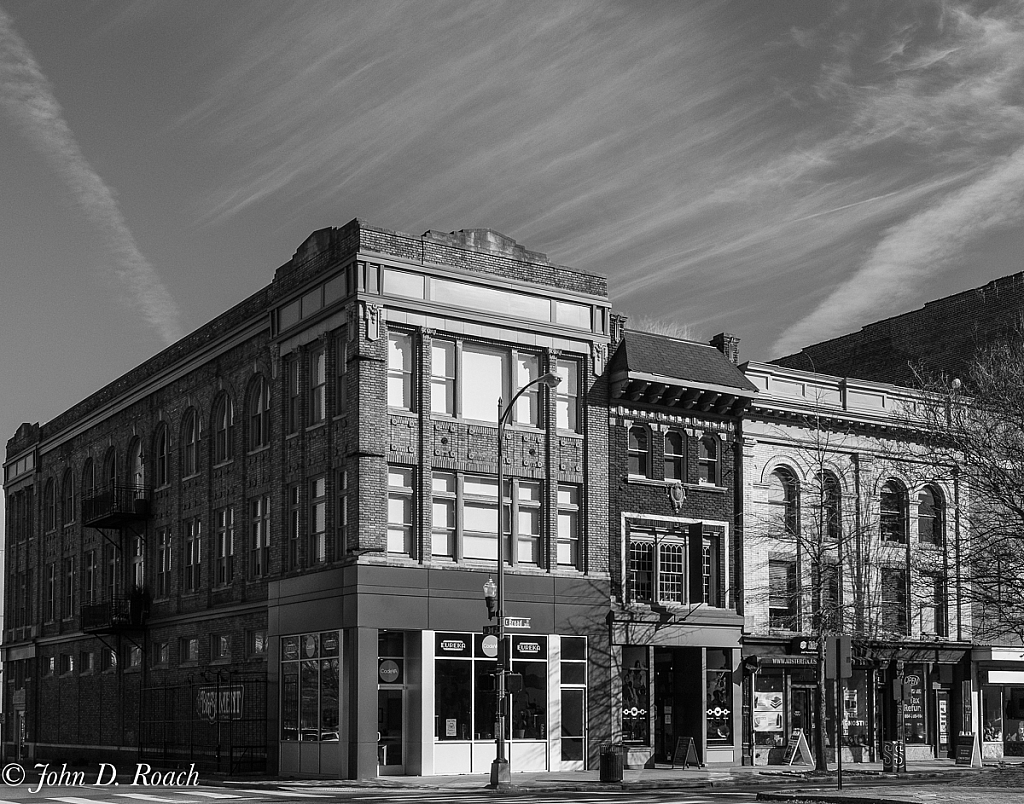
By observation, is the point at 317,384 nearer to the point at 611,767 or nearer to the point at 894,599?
the point at 611,767

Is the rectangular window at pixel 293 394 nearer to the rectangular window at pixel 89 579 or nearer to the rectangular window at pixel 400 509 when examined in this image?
the rectangular window at pixel 400 509

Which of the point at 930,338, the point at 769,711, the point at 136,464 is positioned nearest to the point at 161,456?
the point at 136,464

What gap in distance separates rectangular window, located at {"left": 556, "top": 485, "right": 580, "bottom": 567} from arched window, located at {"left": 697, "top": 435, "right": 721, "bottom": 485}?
16.7 ft

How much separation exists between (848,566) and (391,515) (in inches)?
717

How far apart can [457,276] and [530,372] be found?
392 cm

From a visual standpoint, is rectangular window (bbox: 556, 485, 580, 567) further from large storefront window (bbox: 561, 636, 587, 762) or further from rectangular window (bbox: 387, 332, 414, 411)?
rectangular window (bbox: 387, 332, 414, 411)

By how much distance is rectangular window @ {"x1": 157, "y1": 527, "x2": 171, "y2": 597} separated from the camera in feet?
173

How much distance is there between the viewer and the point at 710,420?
152ft

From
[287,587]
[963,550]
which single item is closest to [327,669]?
[287,587]

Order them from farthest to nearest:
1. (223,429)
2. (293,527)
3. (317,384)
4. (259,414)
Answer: (223,429), (259,414), (293,527), (317,384)

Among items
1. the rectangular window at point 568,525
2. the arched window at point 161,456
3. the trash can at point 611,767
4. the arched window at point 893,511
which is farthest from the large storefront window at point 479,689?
the arched window at point 161,456

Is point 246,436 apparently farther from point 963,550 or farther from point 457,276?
point 963,550

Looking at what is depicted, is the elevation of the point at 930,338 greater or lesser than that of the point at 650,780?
greater

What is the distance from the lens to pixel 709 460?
152 feet
